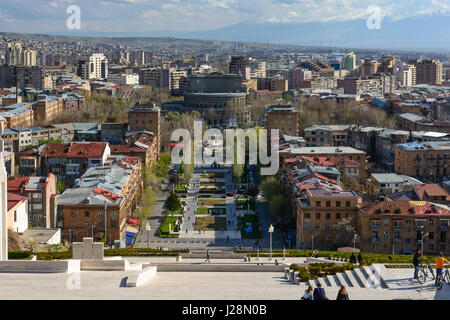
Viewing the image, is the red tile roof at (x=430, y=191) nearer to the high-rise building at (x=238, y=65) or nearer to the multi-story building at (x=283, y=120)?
the multi-story building at (x=283, y=120)

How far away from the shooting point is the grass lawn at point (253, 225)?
20156 mm

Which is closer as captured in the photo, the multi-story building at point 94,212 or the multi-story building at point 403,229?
the multi-story building at point 403,229

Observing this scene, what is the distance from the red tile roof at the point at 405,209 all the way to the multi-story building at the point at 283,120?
58.0 feet

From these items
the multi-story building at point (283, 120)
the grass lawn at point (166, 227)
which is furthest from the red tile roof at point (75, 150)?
the multi-story building at point (283, 120)

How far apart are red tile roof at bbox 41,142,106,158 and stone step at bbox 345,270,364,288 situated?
17.8 m

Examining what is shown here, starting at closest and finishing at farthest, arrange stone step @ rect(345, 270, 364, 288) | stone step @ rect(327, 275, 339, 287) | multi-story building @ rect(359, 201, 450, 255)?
stone step @ rect(345, 270, 364, 288) → stone step @ rect(327, 275, 339, 287) → multi-story building @ rect(359, 201, 450, 255)

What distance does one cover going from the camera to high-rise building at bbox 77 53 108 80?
73938mm

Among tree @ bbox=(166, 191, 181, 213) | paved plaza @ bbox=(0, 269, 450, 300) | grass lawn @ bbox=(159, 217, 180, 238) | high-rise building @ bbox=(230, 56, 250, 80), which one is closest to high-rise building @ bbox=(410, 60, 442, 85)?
high-rise building @ bbox=(230, 56, 250, 80)

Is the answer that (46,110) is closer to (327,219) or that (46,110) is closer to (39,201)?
(39,201)

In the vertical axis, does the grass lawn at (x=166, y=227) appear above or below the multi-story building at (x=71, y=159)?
below

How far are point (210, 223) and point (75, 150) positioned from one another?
754cm

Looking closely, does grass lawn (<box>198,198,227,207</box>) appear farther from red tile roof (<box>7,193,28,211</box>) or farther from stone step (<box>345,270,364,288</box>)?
stone step (<box>345,270,364,288</box>)

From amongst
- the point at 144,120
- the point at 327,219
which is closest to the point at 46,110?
the point at 144,120

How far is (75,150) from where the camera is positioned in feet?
87.5
